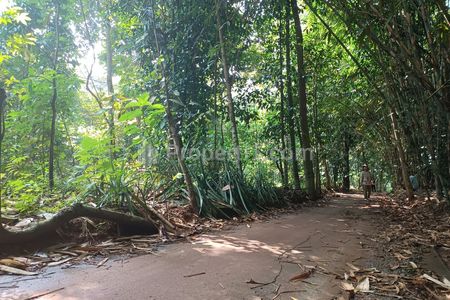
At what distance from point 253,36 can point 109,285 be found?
29.8 ft

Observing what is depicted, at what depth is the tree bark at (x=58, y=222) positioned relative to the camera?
130 inches

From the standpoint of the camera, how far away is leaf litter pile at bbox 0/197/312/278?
3.11 meters

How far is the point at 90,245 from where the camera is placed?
12.3 feet

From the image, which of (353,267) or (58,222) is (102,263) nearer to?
(58,222)

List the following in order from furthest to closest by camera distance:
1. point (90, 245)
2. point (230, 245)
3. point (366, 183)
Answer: point (366, 183), point (230, 245), point (90, 245)

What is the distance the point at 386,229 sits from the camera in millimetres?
5508

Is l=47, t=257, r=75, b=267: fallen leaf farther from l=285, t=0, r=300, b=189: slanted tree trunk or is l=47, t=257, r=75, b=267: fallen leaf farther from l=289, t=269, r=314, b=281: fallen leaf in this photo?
l=285, t=0, r=300, b=189: slanted tree trunk

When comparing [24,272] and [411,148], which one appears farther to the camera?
[411,148]

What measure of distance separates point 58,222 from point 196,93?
5.44 metres

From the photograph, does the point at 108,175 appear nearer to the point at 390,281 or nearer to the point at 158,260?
the point at 158,260

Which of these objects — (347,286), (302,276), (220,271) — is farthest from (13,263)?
(347,286)

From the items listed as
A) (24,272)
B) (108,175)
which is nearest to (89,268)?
(24,272)

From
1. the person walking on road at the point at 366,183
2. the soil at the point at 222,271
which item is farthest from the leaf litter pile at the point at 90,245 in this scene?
the person walking on road at the point at 366,183

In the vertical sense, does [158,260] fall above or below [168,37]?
below
